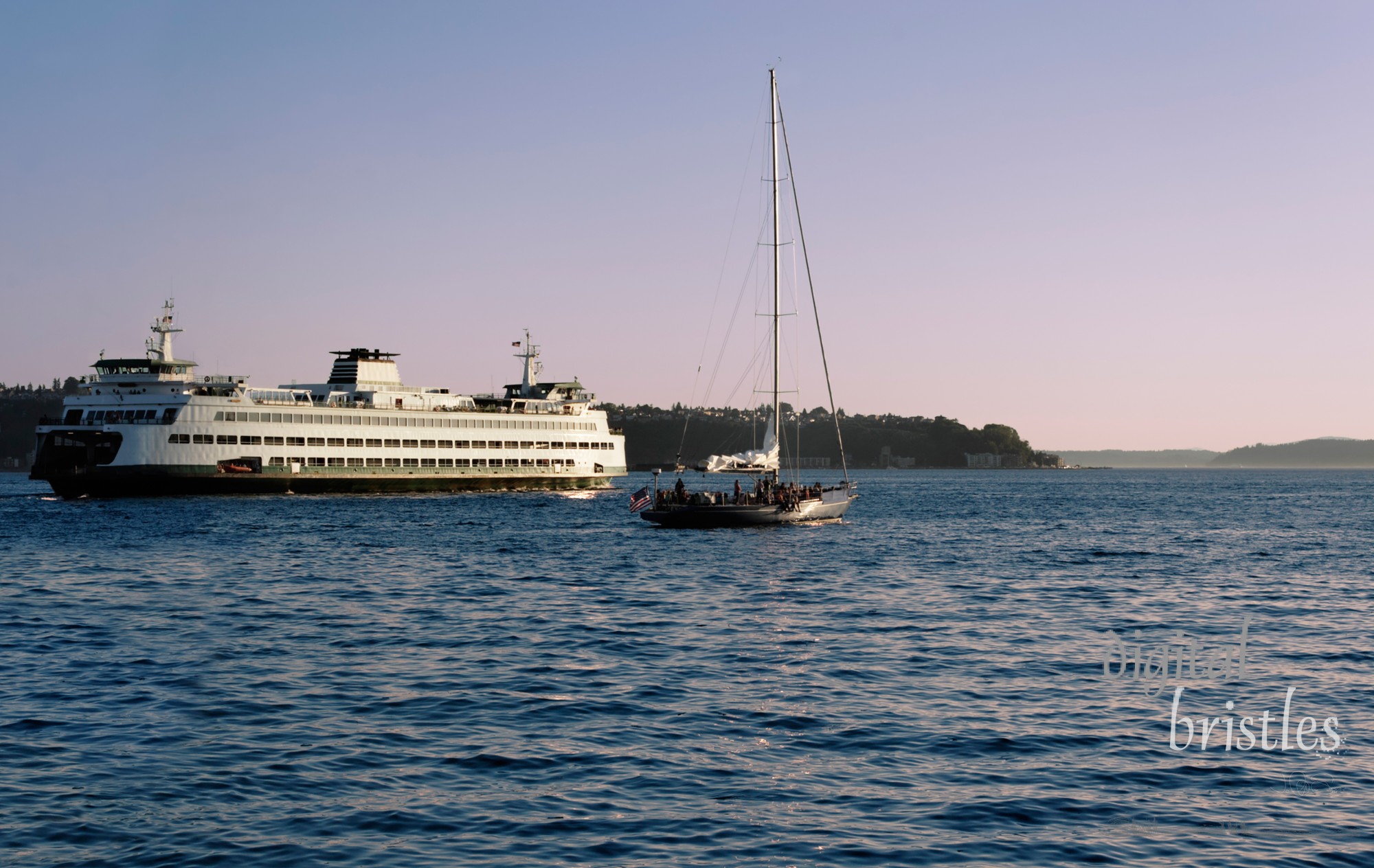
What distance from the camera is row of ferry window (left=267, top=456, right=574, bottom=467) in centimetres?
11054

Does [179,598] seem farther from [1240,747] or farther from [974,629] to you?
[1240,747]

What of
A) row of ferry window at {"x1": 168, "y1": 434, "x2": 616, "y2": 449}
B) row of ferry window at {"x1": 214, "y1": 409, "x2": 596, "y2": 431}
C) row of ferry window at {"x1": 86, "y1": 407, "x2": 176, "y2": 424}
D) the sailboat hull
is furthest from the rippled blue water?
row of ferry window at {"x1": 214, "y1": 409, "x2": 596, "y2": 431}

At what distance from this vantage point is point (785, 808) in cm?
1451

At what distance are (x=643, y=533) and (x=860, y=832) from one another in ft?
173

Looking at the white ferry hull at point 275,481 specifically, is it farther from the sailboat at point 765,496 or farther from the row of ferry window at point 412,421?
the sailboat at point 765,496

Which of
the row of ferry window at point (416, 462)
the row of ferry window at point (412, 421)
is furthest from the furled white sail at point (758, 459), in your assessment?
the row of ferry window at point (416, 462)

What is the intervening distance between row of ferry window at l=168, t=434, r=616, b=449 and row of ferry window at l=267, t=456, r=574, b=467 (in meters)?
1.28

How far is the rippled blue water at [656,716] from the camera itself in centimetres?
1340

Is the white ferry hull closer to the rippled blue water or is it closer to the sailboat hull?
the sailboat hull

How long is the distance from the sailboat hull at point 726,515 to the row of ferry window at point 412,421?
55.6 metres

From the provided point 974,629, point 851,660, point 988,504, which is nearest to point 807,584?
point 974,629

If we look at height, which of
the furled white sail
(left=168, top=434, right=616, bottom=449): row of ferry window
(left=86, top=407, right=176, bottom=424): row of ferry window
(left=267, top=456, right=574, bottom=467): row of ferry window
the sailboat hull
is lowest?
the sailboat hull

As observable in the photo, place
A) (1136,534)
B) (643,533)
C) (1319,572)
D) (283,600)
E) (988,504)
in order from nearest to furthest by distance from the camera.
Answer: (283,600), (1319,572), (643,533), (1136,534), (988,504)

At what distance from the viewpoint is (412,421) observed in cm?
12000
